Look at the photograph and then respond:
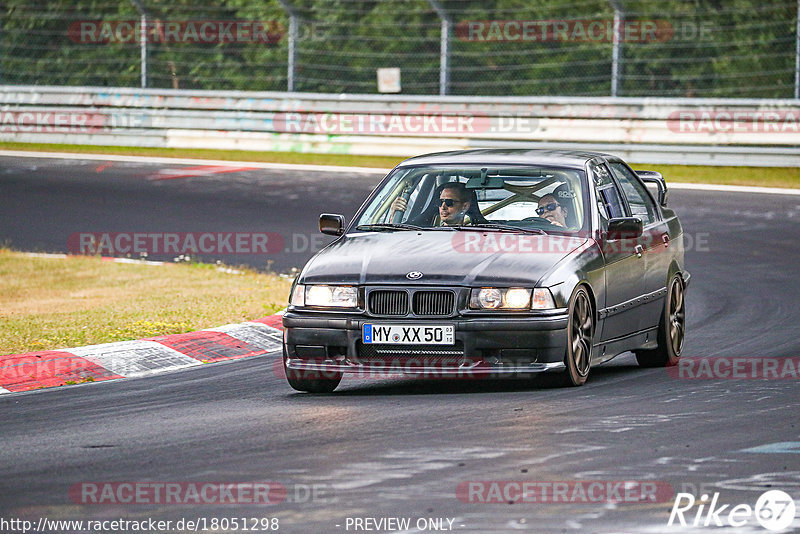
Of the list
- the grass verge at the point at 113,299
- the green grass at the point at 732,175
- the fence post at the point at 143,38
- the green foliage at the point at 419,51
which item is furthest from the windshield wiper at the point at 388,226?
the fence post at the point at 143,38

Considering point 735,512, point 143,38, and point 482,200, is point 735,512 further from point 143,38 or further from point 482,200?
point 143,38

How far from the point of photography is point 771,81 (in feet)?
74.9

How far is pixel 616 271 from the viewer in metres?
9.26

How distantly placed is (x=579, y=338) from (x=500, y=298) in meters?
0.66

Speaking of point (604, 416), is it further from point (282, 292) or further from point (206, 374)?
point (282, 292)

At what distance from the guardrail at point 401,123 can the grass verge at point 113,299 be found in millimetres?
8794

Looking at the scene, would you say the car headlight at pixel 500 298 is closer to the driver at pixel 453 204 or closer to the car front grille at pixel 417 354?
the car front grille at pixel 417 354

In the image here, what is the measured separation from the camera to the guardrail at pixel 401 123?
2181cm

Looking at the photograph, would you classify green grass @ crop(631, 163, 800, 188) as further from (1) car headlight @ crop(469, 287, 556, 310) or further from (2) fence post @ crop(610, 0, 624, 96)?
(1) car headlight @ crop(469, 287, 556, 310)

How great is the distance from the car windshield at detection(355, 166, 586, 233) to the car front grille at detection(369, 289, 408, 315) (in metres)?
1.01

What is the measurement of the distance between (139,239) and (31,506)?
11.6 m

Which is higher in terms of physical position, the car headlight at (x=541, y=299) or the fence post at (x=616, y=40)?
the fence post at (x=616, y=40)

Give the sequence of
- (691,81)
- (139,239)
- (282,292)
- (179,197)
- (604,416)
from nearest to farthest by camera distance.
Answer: (604,416), (282,292), (139,239), (179,197), (691,81)

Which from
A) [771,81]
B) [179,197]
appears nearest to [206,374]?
[179,197]
